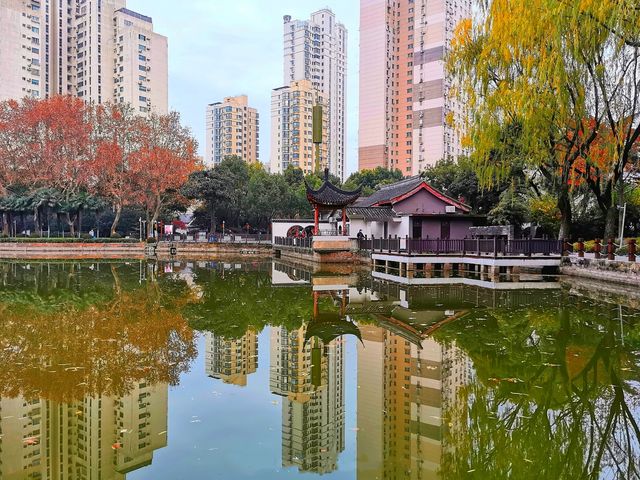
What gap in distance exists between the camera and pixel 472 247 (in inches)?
848

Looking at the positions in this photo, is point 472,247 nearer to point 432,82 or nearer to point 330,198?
point 330,198

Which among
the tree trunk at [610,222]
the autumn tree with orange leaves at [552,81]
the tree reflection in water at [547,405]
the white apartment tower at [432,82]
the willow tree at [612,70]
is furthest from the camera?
the white apartment tower at [432,82]

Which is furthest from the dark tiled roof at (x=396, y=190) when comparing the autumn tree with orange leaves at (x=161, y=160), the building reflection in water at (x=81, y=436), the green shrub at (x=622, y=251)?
the building reflection in water at (x=81, y=436)

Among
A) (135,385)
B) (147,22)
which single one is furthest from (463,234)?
(147,22)

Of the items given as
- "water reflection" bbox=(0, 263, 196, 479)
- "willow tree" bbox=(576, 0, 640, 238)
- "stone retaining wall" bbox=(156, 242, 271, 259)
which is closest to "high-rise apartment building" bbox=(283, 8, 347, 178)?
"stone retaining wall" bbox=(156, 242, 271, 259)

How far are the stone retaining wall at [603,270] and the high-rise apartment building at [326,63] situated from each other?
261 feet

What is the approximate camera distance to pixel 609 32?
15.4 meters

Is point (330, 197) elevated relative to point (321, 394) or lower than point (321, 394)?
elevated

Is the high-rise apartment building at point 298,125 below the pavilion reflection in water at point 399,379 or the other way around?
the other way around

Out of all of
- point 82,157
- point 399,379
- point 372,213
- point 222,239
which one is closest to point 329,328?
point 399,379

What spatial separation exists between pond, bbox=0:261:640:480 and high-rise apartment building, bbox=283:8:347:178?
88134 mm

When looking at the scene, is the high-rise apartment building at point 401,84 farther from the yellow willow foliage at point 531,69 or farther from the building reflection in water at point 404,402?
the building reflection in water at point 404,402

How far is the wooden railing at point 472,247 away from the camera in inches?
778

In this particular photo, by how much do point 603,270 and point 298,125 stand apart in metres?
79.6
